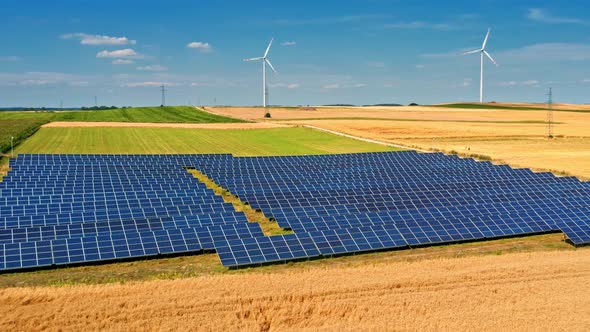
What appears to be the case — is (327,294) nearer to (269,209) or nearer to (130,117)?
(269,209)

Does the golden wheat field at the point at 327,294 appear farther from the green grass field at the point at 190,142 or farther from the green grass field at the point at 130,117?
the green grass field at the point at 130,117

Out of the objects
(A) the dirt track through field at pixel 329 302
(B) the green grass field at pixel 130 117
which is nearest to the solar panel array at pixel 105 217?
(A) the dirt track through field at pixel 329 302

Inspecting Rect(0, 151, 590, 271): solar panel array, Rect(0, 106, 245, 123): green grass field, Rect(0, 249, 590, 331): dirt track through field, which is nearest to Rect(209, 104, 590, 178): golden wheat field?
Rect(0, 151, 590, 271): solar panel array

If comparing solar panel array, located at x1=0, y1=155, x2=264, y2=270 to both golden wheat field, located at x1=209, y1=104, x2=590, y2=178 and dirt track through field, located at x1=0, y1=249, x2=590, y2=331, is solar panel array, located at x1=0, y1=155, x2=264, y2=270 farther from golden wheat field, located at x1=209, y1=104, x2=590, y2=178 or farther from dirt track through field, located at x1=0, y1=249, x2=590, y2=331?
golden wheat field, located at x1=209, y1=104, x2=590, y2=178

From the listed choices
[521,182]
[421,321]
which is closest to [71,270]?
[421,321]

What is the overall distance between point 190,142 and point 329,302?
68250mm

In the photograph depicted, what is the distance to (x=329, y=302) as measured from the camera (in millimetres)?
20344

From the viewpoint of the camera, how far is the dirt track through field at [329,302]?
1855cm

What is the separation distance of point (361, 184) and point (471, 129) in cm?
7392

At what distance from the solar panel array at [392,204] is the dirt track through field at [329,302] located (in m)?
3.63

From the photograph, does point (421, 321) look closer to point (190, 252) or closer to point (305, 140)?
point (190, 252)

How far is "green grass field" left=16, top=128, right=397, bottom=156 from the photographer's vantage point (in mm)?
75125

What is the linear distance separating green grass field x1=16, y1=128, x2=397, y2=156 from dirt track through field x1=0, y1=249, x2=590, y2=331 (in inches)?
1976

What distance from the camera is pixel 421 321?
18844 millimetres
